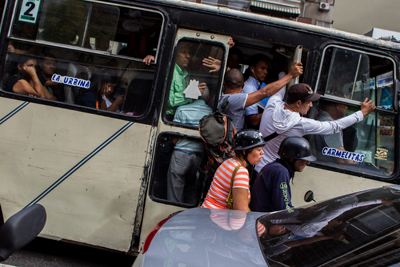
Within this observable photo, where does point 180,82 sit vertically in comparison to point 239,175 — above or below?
above

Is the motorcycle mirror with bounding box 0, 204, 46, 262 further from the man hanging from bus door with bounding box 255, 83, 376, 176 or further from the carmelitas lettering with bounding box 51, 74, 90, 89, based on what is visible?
the man hanging from bus door with bounding box 255, 83, 376, 176

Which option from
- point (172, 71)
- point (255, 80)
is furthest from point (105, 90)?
point (255, 80)

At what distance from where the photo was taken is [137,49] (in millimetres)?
3668

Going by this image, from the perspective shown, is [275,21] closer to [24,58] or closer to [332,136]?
[332,136]

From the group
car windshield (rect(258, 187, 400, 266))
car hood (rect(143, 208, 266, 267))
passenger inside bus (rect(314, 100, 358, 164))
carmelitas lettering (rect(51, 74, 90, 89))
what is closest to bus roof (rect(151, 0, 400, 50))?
passenger inside bus (rect(314, 100, 358, 164))

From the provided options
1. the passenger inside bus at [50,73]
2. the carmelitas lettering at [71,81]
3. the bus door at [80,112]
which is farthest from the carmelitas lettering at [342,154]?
the passenger inside bus at [50,73]

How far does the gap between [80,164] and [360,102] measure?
2809mm

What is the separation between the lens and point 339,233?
203 centimetres

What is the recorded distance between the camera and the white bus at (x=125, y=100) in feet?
11.8

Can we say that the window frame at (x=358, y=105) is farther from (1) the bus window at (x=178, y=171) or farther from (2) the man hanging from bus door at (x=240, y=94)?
(1) the bus window at (x=178, y=171)

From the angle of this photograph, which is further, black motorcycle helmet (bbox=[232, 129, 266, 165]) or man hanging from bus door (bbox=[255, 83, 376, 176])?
man hanging from bus door (bbox=[255, 83, 376, 176])

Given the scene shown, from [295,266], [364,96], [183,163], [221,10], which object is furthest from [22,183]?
[364,96]

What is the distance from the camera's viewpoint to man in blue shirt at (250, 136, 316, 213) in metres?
2.96

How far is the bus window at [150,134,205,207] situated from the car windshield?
47.7 inches
